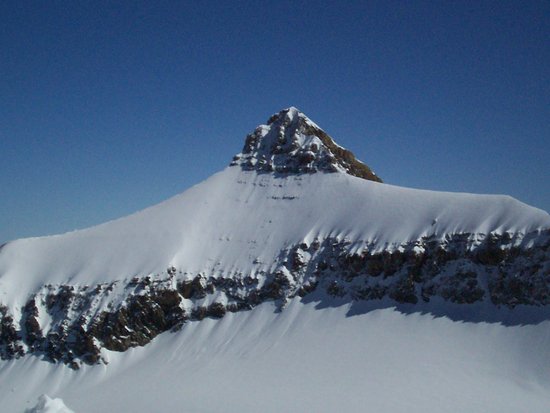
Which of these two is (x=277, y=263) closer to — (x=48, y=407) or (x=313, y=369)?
(x=313, y=369)

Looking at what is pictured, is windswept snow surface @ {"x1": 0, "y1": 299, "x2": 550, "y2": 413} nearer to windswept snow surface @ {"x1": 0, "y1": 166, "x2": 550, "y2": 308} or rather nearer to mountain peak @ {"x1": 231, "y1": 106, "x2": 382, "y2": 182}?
windswept snow surface @ {"x1": 0, "y1": 166, "x2": 550, "y2": 308}

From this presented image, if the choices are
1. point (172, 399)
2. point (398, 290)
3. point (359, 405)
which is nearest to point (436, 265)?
point (398, 290)

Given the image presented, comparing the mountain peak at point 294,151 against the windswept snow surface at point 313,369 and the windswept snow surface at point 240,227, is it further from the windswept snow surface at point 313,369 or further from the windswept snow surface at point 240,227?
the windswept snow surface at point 313,369

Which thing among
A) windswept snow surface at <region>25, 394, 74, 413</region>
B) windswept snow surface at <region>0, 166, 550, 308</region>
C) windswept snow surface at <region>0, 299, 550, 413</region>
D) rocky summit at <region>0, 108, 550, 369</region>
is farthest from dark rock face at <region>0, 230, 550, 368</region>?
windswept snow surface at <region>25, 394, 74, 413</region>

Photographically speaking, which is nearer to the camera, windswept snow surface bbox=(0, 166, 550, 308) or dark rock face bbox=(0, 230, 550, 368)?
dark rock face bbox=(0, 230, 550, 368)

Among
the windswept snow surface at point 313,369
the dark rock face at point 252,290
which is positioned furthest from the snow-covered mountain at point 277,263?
the windswept snow surface at point 313,369

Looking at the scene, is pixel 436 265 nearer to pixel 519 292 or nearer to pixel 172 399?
pixel 519 292
